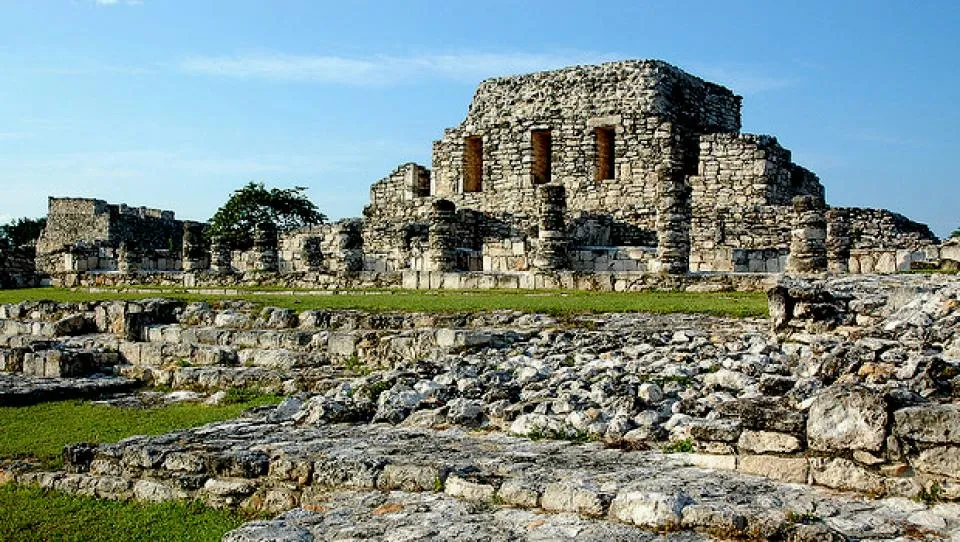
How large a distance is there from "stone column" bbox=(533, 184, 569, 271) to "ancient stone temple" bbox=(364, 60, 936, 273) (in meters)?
0.09

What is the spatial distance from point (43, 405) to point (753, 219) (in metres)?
16.6

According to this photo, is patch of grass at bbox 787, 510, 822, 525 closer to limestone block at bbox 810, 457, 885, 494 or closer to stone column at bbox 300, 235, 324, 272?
limestone block at bbox 810, 457, 885, 494

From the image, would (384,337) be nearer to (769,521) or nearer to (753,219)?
(769,521)

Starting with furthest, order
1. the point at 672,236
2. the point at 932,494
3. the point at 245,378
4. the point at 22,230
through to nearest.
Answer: the point at 22,230 < the point at 672,236 < the point at 245,378 < the point at 932,494

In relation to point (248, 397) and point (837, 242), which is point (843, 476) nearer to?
point (248, 397)

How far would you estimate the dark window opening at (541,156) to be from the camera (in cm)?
2834

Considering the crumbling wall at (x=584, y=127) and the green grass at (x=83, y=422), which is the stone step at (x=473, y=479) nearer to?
the green grass at (x=83, y=422)

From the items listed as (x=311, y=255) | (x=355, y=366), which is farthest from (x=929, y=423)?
(x=311, y=255)

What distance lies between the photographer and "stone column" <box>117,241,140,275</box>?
28391 millimetres

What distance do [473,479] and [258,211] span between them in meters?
40.7

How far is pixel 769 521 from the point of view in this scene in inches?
194

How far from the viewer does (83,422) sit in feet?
32.3

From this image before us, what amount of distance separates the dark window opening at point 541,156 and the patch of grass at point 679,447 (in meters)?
21.9

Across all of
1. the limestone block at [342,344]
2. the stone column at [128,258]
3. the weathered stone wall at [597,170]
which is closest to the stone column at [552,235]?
the weathered stone wall at [597,170]
